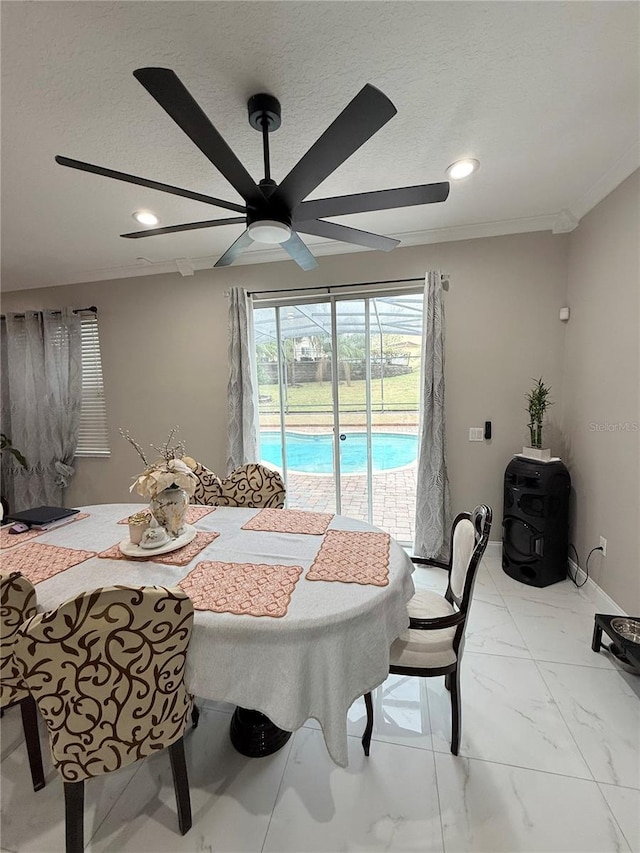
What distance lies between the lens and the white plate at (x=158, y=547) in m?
1.48

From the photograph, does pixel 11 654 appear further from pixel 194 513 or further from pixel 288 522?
pixel 288 522

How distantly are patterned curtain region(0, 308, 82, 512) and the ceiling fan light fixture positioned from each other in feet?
10.2

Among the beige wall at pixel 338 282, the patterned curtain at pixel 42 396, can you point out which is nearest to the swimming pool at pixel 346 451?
the beige wall at pixel 338 282

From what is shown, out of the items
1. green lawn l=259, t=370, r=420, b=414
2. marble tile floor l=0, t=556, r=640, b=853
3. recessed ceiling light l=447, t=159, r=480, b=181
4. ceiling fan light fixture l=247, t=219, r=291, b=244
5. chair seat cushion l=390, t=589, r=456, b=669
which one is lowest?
marble tile floor l=0, t=556, r=640, b=853

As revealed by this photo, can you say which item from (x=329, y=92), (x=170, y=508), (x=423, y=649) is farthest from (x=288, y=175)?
(x=423, y=649)

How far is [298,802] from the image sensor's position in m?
1.25

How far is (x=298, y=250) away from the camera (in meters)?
1.75

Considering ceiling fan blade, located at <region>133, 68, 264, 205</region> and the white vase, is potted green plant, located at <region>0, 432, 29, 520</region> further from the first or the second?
ceiling fan blade, located at <region>133, 68, 264, 205</region>

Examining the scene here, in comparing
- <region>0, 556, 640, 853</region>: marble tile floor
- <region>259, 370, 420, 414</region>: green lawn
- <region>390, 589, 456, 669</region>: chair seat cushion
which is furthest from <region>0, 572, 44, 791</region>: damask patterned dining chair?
<region>259, 370, 420, 414</region>: green lawn

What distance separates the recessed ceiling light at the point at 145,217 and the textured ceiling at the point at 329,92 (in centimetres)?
6

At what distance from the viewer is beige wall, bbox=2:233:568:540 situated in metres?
2.78

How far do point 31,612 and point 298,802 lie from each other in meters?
1.14

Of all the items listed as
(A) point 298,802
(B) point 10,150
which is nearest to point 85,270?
(B) point 10,150

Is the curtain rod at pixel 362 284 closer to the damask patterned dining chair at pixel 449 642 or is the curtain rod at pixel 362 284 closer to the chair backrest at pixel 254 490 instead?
the chair backrest at pixel 254 490
